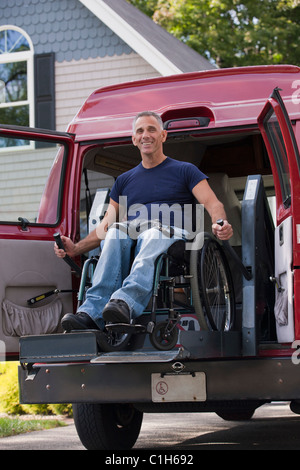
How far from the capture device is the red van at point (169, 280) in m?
5.16

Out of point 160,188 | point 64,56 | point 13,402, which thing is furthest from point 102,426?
point 64,56

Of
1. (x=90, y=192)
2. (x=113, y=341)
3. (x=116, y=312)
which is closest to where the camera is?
(x=116, y=312)

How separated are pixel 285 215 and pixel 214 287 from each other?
657mm

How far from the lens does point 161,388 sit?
529 centimetres

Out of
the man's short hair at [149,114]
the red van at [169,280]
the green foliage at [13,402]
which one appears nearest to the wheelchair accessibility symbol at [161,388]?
the red van at [169,280]

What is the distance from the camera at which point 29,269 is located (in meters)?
→ 6.12

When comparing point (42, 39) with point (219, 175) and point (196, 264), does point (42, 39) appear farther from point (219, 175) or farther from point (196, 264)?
point (196, 264)

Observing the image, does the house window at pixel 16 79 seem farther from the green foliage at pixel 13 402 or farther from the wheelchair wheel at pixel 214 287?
the wheelchair wheel at pixel 214 287

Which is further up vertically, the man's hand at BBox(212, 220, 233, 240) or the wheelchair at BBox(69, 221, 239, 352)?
the man's hand at BBox(212, 220, 233, 240)

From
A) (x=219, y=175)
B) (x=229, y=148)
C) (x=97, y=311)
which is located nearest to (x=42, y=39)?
(x=229, y=148)

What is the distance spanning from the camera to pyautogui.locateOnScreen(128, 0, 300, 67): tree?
2372cm

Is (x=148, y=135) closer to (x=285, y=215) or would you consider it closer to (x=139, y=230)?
(x=139, y=230)

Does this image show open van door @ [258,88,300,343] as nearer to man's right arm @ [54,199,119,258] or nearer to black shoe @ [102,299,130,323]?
black shoe @ [102,299,130,323]

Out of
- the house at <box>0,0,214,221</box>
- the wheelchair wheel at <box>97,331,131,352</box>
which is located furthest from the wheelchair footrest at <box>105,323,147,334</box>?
the house at <box>0,0,214,221</box>
